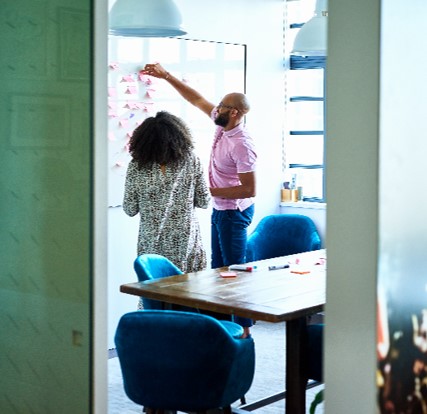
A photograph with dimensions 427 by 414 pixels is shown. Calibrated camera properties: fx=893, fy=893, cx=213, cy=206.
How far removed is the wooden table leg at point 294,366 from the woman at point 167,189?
144 cm

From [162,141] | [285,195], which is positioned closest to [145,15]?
[162,141]

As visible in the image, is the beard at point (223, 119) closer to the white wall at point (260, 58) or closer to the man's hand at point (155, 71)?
the man's hand at point (155, 71)

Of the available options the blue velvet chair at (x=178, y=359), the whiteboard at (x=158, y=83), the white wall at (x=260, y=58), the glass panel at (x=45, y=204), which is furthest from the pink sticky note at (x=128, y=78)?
the blue velvet chair at (x=178, y=359)

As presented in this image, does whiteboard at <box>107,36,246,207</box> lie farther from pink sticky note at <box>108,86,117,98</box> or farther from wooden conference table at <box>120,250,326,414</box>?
wooden conference table at <box>120,250,326,414</box>

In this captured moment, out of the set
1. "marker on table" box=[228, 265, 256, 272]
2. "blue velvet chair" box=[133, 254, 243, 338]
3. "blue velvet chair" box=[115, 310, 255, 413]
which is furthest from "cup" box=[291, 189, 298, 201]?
"blue velvet chair" box=[115, 310, 255, 413]

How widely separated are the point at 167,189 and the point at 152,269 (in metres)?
0.66

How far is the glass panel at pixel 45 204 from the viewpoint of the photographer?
129 inches

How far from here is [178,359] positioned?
3.53m

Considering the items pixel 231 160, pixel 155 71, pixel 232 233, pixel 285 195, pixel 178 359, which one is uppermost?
pixel 155 71

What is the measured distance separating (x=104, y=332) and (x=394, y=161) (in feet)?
4.52

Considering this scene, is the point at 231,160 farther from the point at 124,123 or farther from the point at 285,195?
the point at 285,195

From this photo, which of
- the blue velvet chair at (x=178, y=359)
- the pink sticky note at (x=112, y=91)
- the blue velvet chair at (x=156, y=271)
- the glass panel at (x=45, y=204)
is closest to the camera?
the glass panel at (x=45, y=204)

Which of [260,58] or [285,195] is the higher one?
[260,58]

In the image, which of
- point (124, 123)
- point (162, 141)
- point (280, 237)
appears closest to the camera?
point (162, 141)
